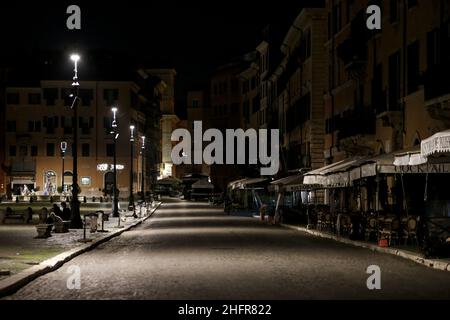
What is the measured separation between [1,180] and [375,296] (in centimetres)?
11234

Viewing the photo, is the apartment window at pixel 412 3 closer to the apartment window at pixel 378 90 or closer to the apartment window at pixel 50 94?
the apartment window at pixel 378 90

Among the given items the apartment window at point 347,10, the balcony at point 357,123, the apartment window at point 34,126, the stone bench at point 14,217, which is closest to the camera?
the balcony at point 357,123

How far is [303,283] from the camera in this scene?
16.6 m

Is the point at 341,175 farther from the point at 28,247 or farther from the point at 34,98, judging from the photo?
the point at 34,98

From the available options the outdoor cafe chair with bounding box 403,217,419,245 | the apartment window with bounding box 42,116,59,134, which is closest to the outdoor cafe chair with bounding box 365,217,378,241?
the outdoor cafe chair with bounding box 403,217,419,245

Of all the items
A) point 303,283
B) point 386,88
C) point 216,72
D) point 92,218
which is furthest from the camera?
point 216,72

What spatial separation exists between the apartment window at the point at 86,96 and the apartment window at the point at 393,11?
87218mm

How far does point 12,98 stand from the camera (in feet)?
410

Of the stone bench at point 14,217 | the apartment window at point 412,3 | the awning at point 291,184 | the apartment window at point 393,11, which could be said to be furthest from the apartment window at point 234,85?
the apartment window at point 412,3

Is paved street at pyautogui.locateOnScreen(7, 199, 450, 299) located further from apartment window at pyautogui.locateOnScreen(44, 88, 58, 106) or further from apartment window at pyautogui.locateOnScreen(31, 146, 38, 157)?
apartment window at pyautogui.locateOnScreen(44, 88, 58, 106)

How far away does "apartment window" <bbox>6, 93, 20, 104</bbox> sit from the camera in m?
125

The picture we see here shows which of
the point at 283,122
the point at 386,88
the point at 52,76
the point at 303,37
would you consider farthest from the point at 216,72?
the point at 386,88

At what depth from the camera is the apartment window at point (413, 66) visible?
36.1 meters
